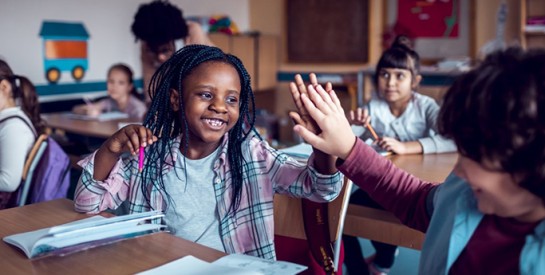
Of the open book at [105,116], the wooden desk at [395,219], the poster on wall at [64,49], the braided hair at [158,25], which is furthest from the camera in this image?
the poster on wall at [64,49]

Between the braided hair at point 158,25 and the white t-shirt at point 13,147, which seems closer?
the white t-shirt at point 13,147

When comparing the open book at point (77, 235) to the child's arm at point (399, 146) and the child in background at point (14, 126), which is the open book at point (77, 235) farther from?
the child's arm at point (399, 146)

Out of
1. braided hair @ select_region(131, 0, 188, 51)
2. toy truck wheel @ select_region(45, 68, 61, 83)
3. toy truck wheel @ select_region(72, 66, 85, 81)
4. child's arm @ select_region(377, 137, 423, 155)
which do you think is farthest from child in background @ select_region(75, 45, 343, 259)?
toy truck wheel @ select_region(72, 66, 85, 81)

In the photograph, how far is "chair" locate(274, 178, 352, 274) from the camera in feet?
4.76

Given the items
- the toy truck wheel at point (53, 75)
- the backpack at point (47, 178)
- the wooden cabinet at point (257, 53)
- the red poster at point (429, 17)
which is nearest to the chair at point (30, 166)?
the backpack at point (47, 178)

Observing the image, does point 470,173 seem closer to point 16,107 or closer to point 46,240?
point 46,240

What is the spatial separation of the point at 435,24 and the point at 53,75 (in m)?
3.30

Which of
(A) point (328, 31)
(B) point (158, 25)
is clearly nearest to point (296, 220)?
(B) point (158, 25)

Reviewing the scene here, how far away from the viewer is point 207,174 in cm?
141

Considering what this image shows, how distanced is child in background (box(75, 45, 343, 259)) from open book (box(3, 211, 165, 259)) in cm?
16

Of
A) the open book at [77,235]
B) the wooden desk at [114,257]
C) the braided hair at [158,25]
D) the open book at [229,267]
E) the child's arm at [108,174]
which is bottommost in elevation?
the wooden desk at [114,257]

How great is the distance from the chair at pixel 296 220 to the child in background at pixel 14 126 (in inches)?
39.6

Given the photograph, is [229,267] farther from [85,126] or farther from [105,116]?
[105,116]

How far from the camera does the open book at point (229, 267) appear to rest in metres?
0.98
